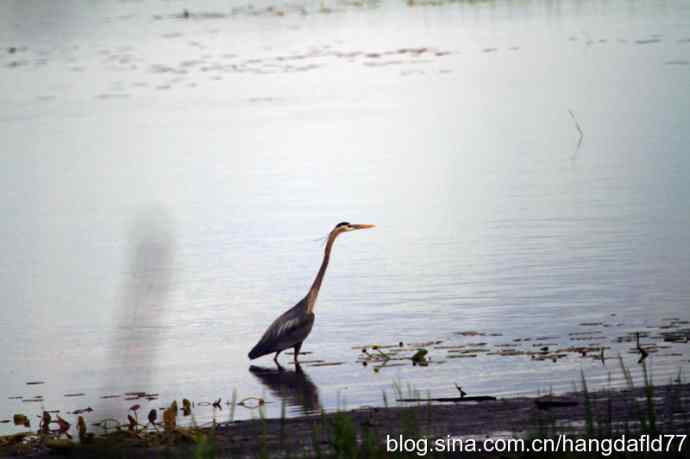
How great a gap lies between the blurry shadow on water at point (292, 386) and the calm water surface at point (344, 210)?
3 centimetres

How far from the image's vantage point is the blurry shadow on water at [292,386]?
31.2ft

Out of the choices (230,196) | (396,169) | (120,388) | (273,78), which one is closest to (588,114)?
(396,169)

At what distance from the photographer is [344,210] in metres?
18.4

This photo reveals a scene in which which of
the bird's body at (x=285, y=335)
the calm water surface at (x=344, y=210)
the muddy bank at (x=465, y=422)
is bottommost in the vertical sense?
the muddy bank at (x=465, y=422)

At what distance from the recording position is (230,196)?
20.3 m

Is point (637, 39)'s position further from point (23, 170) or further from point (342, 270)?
point (342, 270)

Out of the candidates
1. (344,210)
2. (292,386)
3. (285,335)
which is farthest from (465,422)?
(344,210)

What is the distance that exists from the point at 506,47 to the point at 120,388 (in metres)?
30.0

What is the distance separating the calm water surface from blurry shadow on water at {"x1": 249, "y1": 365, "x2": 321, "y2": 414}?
0.11 ft

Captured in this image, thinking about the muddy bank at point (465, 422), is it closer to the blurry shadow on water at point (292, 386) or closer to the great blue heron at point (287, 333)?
the blurry shadow on water at point (292, 386)

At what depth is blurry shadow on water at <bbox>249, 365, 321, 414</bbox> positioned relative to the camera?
950 centimetres

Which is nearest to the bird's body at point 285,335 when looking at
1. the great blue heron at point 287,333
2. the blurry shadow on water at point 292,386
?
the great blue heron at point 287,333

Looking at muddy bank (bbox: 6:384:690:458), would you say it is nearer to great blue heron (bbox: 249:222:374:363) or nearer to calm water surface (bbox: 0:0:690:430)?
calm water surface (bbox: 0:0:690:430)

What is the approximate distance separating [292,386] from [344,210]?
8366 millimetres
